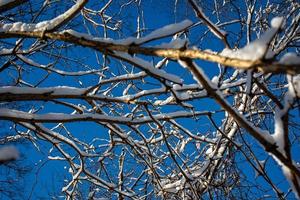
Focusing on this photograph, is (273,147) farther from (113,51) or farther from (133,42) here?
(113,51)

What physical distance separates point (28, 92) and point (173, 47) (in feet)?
4.69

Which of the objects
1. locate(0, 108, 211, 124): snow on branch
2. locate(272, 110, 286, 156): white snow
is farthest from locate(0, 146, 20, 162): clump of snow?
locate(0, 108, 211, 124): snow on branch

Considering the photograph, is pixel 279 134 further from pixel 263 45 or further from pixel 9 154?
pixel 9 154

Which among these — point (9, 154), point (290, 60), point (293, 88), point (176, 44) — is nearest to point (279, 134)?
point (293, 88)

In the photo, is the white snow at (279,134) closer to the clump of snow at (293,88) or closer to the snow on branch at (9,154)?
the clump of snow at (293,88)

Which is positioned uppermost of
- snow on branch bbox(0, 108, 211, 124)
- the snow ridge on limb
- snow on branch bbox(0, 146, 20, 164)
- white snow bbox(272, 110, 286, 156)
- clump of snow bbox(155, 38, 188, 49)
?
the snow ridge on limb

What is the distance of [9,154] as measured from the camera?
759 millimetres

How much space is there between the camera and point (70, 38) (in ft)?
5.82

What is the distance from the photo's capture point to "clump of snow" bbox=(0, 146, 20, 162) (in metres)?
0.76

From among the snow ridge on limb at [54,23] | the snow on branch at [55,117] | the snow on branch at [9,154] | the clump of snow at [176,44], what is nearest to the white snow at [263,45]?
the clump of snow at [176,44]

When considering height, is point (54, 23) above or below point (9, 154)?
above

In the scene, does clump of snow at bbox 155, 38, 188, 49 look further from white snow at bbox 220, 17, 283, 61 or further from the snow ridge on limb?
the snow ridge on limb

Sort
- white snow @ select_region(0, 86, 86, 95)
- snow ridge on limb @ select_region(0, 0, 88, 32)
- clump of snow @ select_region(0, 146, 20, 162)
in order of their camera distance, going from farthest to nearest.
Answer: white snow @ select_region(0, 86, 86, 95) < snow ridge on limb @ select_region(0, 0, 88, 32) < clump of snow @ select_region(0, 146, 20, 162)

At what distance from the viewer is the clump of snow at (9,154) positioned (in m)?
0.76
